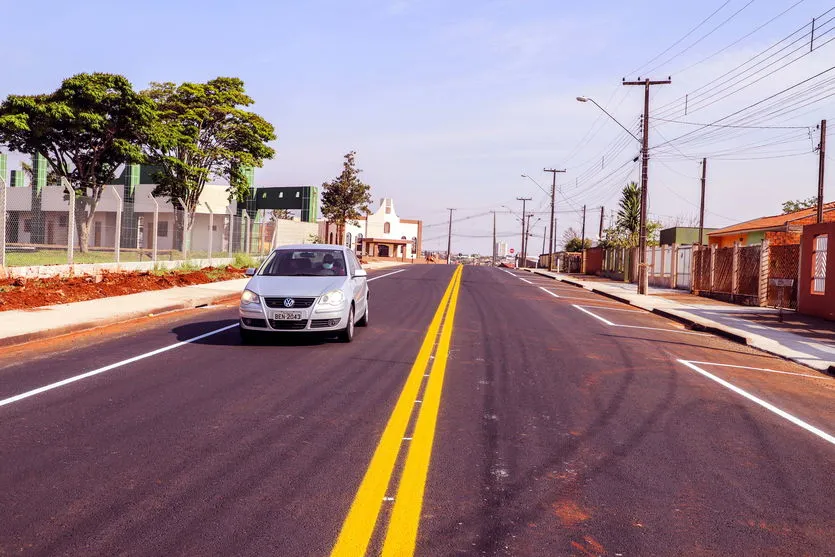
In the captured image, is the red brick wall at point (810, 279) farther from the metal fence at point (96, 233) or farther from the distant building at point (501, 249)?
the distant building at point (501, 249)

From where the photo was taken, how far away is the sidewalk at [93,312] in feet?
36.7

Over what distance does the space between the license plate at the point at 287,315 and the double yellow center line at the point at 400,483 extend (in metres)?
2.52

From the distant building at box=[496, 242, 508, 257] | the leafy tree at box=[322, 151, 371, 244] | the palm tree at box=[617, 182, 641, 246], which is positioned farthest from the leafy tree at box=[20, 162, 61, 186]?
the distant building at box=[496, 242, 508, 257]

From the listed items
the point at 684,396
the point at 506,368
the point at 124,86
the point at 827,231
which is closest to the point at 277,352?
the point at 506,368

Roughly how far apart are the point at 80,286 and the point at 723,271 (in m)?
22.0

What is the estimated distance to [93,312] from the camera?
13859 mm

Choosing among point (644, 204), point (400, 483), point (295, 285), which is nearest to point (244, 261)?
point (644, 204)

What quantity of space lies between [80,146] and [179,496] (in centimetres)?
2951

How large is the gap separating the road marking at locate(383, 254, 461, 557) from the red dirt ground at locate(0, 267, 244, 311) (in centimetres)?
1072

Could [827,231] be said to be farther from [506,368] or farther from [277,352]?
[277,352]

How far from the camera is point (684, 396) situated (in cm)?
789

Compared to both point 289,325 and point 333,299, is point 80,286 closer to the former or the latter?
point 289,325

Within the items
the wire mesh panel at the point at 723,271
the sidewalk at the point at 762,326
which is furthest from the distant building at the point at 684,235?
the sidewalk at the point at 762,326

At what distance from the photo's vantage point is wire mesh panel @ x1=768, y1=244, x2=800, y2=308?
835 inches
